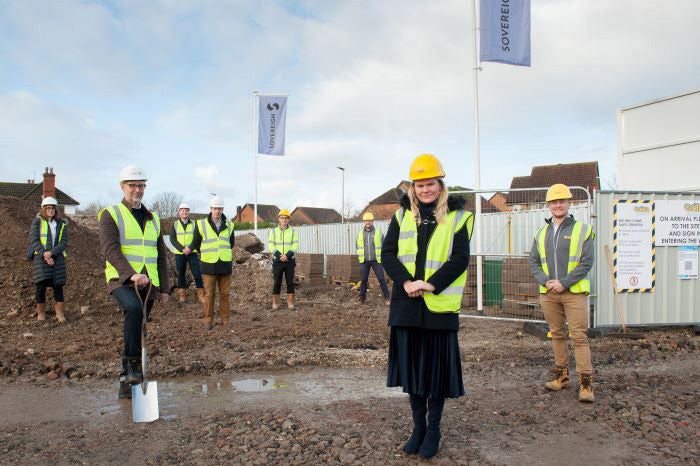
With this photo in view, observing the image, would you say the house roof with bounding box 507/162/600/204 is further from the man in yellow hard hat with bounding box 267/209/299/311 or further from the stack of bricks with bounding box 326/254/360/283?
the man in yellow hard hat with bounding box 267/209/299/311

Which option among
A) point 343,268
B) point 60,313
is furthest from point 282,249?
point 343,268

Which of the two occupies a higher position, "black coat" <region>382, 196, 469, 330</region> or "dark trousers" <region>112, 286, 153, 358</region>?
"black coat" <region>382, 196, 469, 330</region>

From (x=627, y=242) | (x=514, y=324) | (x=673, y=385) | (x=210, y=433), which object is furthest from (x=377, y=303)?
(x=210, y=433)

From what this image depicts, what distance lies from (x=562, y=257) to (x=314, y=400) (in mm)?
2923

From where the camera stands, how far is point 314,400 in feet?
18.4

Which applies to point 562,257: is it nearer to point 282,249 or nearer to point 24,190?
point 282,249

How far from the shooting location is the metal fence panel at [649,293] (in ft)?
30.4

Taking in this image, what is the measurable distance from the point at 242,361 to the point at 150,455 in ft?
9.85

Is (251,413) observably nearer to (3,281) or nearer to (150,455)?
(150,455)

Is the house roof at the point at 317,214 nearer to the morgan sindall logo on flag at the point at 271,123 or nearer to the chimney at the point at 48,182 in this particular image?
the chimney at the point at 48,182

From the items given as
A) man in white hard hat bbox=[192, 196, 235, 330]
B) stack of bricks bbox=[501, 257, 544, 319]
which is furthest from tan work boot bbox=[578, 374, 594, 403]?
Result: man in white hard hat bbox=[192, 196, 235, 330]

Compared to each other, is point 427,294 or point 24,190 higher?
point 24,190

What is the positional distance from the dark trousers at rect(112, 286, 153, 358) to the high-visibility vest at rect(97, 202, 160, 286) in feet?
0.59

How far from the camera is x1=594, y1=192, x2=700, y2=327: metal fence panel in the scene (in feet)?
30.4
